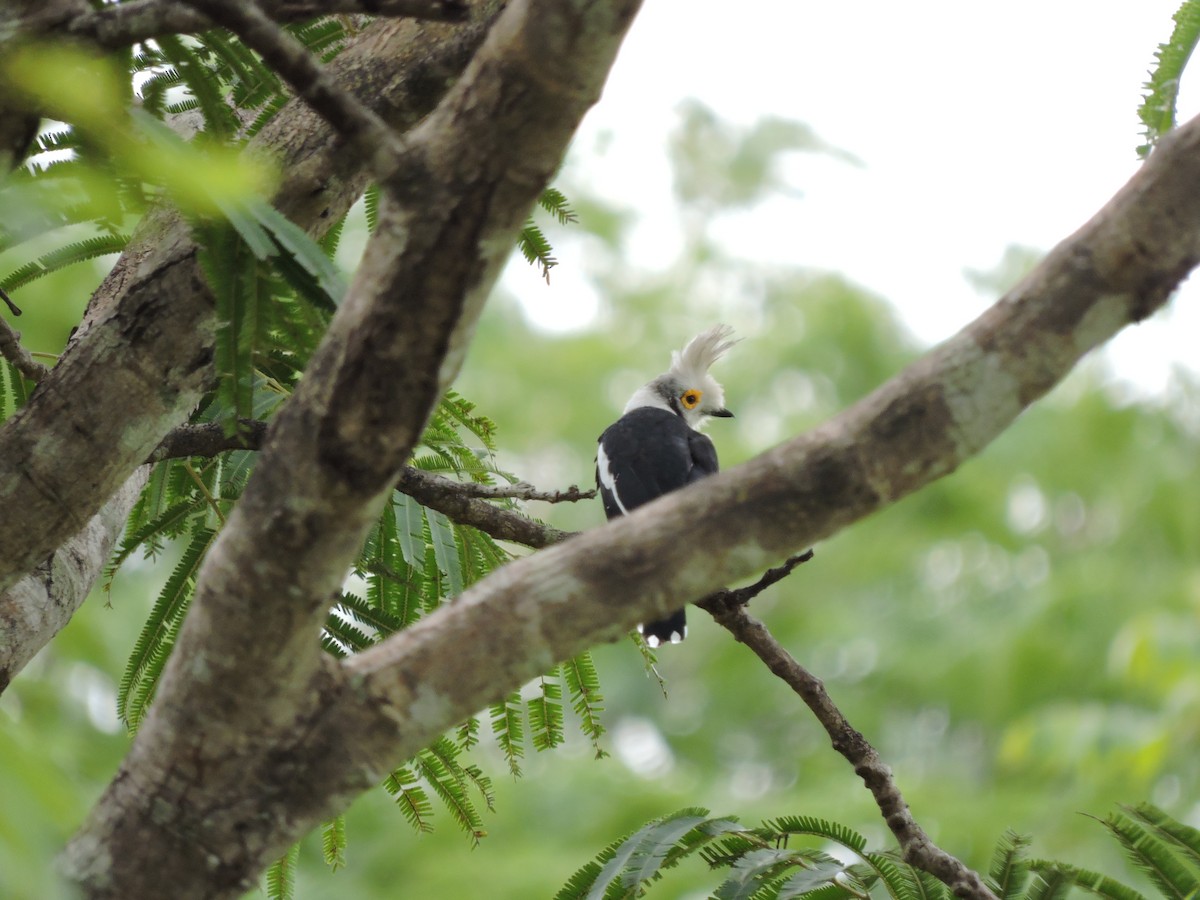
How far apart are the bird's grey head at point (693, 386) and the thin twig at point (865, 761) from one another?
3.15m

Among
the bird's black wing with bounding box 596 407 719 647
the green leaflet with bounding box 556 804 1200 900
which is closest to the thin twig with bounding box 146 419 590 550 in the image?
the green leaflet with bounding box 556 804 1200 900

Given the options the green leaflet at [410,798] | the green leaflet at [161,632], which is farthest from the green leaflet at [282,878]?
the green leaflet at [161,632]

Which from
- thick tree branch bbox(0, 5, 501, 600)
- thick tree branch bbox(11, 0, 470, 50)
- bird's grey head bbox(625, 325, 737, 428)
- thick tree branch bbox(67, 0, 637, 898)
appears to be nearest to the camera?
thick tree branch bbox(67, 0, 637, 898)

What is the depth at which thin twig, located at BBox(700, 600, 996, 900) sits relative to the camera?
91.4 inches

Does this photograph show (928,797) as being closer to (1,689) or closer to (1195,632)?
(1195,632)

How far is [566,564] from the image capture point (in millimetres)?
1563

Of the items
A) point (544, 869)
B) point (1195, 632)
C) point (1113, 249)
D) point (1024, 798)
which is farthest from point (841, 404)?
point (1113, 249)

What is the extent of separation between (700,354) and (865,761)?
140 inches

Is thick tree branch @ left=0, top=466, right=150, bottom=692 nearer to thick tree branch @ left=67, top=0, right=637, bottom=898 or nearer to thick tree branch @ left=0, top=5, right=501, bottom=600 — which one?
thick tree branch @ left=0, top=5, right=501, bottom=600

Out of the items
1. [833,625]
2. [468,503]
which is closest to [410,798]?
[468,503]

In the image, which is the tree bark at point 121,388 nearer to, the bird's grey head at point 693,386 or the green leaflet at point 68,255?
the green leaflet at point 68,255

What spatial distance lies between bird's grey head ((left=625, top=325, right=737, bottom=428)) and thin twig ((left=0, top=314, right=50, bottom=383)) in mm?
3693

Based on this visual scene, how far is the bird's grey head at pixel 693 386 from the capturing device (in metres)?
5.88

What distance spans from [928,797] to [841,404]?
4.82 metres
